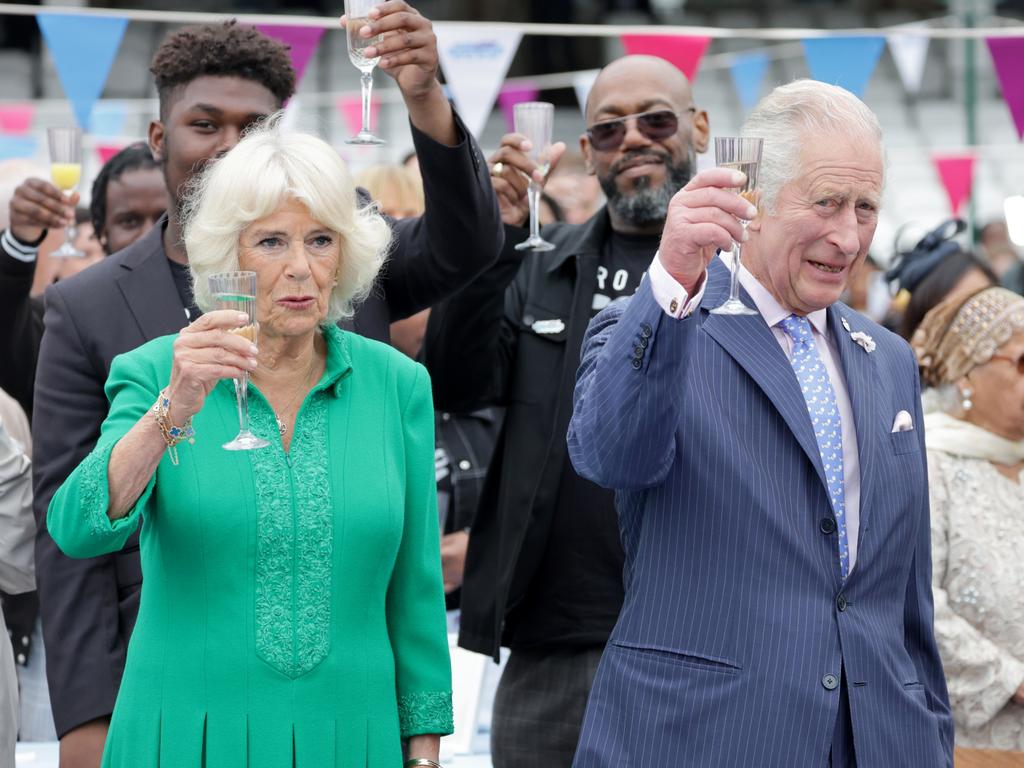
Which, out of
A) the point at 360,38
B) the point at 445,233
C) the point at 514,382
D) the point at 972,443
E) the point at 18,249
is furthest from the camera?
the point at 18,249

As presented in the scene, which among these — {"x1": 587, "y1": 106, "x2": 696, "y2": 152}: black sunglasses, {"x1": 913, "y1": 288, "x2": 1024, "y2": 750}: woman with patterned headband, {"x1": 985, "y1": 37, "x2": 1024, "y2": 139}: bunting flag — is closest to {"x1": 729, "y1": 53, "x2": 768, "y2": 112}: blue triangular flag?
{"x1": 985, "y1": 37, "x2": 1024, "y2": 139}: bunting flag

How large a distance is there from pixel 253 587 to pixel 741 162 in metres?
1.14

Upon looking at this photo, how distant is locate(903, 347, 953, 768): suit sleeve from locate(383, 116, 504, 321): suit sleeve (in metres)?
1.07

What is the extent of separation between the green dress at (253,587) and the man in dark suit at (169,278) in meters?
0.42

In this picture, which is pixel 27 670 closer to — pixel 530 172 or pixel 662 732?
pixel 530 172

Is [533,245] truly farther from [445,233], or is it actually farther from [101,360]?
[101,360]

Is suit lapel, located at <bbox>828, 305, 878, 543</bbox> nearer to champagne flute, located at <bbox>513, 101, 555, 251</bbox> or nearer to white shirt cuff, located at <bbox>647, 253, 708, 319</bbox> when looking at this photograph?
white shirt cuff, located at <bbox>647, 253, 708, 319</bbox>

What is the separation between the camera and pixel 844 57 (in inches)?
307

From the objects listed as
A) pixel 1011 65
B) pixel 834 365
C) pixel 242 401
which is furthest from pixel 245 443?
pixel 1011 65

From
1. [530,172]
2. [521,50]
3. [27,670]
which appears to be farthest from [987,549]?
[521,50]

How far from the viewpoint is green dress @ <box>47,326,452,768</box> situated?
285 centimetres

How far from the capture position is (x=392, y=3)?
10.8ft

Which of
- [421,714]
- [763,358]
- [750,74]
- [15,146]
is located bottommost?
[421,714]

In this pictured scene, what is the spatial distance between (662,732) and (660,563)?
30 centimetres
